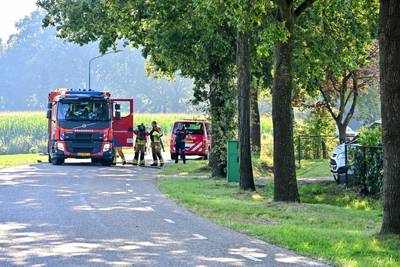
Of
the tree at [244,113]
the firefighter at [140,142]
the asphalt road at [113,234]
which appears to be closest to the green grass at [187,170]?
the firefighter at [140,142]

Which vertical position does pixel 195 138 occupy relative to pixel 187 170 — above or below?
above

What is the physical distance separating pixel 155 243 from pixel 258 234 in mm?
2014

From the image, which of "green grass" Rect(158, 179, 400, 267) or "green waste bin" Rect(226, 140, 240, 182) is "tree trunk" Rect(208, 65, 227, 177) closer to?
"green grass" Rect(158, 179, 400, 267)

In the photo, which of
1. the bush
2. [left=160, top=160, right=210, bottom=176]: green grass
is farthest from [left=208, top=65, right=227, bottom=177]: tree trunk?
the bush

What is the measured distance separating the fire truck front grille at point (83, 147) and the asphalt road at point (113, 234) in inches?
481

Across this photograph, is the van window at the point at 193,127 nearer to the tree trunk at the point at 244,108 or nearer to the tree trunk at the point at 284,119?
the tree trunk at the point at 244,108

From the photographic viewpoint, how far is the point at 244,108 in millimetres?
22750

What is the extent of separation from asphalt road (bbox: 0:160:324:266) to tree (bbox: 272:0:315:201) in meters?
2.58

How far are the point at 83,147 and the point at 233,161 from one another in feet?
36.4

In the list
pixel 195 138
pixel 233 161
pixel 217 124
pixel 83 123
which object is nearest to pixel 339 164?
pixel 233 161

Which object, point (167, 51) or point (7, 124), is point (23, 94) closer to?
point (7, 124)

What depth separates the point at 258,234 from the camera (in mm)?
13023

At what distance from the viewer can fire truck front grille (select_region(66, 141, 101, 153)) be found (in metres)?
33.8

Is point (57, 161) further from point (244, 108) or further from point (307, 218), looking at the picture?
point (307, 218)
